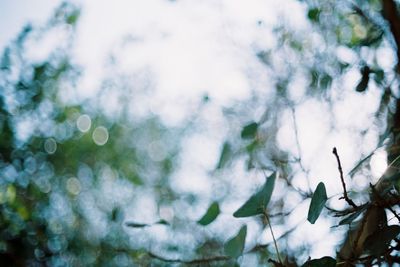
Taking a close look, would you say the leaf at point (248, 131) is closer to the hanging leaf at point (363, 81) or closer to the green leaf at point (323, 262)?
the hanging leaf at point (363, 81)

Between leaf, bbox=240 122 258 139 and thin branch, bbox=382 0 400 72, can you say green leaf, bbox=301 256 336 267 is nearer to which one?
leaf, bbox=240 122 258 139

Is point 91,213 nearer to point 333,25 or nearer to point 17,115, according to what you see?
point 17,115

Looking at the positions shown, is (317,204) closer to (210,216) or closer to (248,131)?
(210,216)

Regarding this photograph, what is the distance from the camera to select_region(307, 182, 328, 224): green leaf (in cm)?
79

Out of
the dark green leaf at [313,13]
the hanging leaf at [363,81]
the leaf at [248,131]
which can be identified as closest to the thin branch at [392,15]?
the hanging leaf at [363,81]

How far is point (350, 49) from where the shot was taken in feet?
6.24

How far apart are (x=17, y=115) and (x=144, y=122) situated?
3.31ft

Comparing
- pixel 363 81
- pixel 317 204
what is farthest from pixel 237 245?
pixel 363 81

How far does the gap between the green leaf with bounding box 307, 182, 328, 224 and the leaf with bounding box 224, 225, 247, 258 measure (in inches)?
8.0

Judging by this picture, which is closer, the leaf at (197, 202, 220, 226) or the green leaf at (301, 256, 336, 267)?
the green leaf at (301, 256, 336, 267)

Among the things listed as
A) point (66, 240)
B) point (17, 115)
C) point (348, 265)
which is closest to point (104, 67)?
point (17, 115)

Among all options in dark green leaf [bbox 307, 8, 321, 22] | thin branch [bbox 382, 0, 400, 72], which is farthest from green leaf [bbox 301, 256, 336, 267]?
dark green leaf [bbox 307, 8, 321, 22]

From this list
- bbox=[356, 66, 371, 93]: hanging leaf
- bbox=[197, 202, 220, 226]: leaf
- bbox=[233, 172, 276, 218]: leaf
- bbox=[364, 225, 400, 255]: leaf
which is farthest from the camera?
bbox=[356, 66, 371, 93]: hanging leaf

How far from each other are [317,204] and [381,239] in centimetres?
14
